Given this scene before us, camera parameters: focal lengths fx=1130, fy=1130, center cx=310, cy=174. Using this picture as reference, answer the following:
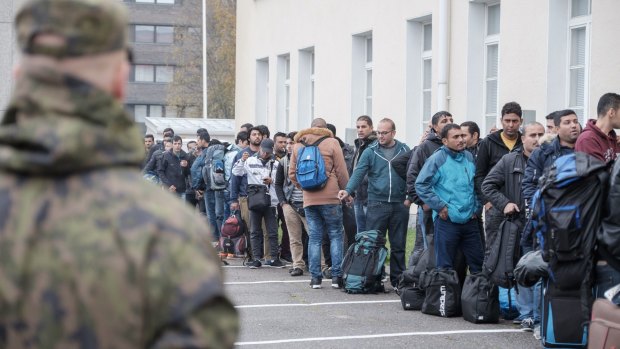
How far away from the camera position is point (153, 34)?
91.7 metres

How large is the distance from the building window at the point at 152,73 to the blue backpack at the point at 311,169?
78.9 m

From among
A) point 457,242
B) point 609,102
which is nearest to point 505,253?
point 457,242

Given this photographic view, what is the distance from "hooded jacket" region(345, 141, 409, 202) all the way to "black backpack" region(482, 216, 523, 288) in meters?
2.66

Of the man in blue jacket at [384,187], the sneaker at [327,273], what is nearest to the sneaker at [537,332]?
the man in blue jacket at [384,187]

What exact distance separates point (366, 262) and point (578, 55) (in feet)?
15.8

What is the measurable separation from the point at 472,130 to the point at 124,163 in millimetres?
10226

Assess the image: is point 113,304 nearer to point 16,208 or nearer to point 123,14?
point 16,208

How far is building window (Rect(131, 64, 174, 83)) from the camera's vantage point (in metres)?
91.3

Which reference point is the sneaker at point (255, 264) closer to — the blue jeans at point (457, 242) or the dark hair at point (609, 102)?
the blue jeans at point (457, 242)

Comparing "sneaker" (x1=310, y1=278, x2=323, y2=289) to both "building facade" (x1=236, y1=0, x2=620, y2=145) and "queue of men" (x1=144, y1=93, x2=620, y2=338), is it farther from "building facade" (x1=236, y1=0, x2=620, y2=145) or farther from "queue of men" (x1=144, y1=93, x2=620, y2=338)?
"building facade" (x1=236, y1=0, x2=620, y2=145)

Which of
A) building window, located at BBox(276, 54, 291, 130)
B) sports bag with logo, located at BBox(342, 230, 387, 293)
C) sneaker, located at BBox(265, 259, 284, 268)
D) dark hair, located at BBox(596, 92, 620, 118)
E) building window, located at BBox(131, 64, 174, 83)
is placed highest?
building window, located at BBox(131, 64, 174, 83)

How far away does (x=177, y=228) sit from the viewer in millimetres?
2359

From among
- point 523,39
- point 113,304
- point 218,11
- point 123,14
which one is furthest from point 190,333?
point 218,11

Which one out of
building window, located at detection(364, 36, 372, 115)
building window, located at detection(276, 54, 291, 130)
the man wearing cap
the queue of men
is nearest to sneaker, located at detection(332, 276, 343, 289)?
the queue of men
